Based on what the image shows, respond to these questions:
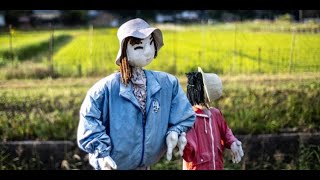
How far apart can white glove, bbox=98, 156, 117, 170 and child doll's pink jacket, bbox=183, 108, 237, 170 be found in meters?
0.43

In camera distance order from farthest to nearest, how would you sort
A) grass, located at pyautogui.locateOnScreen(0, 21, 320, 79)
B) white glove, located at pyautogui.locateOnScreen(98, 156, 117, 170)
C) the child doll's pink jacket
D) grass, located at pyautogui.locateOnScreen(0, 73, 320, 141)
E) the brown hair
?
A: grass, located at pyautogui.locateOnScreen(0, 21, 320, 79)
grass, located at pyautogui.locateOnScreen(0, 73, 320, 141)
the child doll's pink jacket
the brown hair
white glove, located at pyautogui.locateOnScreen(98, 156, 117, 170)

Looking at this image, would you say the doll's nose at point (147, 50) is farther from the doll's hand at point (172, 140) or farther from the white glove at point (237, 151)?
the white glove at point (237, 151)

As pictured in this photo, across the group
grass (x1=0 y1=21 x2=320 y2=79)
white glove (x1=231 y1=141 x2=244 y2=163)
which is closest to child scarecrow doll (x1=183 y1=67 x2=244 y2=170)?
white glove (x1=231 y1=141 x2=244 y2=163)

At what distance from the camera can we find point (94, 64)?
6426 mm

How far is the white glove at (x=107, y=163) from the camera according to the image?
2518 mm

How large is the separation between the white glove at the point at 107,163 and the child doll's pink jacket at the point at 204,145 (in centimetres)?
43

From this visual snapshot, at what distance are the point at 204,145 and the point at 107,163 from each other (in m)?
0.55

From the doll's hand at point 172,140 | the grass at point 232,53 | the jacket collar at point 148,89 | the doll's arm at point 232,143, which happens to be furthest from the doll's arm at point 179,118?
the grass at point 232,53

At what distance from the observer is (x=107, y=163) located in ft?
8.30

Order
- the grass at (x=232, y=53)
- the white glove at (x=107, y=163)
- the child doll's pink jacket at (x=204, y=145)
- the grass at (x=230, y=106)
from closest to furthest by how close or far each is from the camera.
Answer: the white glove at (x=107, y=163), the child doll's pink jacket at (x=204, y=145), the grass at (x=230, y=106), the grass at (x=232, y=53)

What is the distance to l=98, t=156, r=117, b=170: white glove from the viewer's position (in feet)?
8.26

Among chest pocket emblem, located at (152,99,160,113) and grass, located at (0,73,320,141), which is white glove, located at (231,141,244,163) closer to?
chest pocket emblem, located at (152,99,160,113)

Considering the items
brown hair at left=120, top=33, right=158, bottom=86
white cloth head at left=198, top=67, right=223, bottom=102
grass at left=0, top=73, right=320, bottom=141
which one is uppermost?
brown hair at left=120, top=33, right=158, bottom=86

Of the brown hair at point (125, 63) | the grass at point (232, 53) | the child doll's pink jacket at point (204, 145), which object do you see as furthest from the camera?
the grass at point (232, 53)
